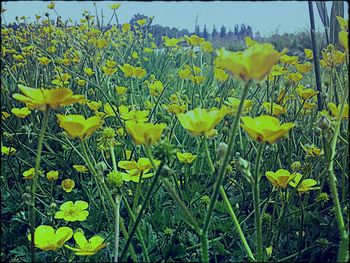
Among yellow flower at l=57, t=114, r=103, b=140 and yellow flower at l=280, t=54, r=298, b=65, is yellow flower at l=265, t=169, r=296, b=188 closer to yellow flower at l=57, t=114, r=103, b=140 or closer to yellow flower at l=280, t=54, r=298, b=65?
yellow flower at l=57, t=114, r=103, b=140

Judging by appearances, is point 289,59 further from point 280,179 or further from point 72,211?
point 72,211

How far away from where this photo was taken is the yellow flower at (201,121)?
0.78 metres

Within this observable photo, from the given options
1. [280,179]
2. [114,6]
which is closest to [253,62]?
[280,179]

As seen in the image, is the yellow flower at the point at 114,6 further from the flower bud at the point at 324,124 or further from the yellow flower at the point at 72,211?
the flower bud at the point at 324,124

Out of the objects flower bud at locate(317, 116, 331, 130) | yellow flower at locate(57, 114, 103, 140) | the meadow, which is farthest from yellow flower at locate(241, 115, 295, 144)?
yellow flower at locate(57, 114, 103, 140)

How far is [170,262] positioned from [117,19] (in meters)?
2.24

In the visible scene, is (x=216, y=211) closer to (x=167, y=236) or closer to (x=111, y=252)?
(x=167, y=236)

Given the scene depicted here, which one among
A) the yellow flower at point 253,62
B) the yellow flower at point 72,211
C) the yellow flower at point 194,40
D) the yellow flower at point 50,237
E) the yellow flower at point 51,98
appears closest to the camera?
the yellow flower at point 253,62

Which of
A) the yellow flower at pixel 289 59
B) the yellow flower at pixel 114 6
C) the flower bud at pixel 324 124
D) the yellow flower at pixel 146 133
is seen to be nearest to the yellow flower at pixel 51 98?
the yellow flower at pixel 146 133

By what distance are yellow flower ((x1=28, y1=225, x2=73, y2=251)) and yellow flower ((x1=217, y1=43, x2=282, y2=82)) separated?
1.50 ft

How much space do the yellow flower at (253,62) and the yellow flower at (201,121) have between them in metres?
0.14

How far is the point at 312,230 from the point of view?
120 centimetres

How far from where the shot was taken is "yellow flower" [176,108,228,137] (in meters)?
0.78

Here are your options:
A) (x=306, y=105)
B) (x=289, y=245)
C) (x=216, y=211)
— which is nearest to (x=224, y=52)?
(x=289, y=245)
